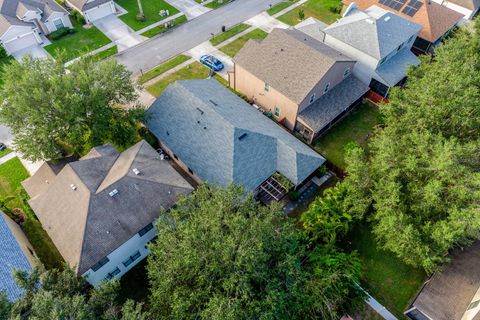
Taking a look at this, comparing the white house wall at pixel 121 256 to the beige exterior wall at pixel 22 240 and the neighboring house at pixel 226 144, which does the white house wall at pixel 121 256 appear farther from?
the neighboring house at pixel 226 144

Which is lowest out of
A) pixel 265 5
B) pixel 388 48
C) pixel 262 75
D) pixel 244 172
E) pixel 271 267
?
pixel 271 267

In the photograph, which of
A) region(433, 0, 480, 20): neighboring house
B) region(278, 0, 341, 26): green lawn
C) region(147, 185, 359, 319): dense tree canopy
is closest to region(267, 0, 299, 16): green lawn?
region(278, 0, 341, 26): green lawn

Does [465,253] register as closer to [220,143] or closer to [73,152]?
[220,143]

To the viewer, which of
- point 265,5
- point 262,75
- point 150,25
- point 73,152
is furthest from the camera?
point 265,5

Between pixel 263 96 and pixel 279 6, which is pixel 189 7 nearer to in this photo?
pixel 279 6

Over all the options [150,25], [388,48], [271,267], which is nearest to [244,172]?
[271,267]

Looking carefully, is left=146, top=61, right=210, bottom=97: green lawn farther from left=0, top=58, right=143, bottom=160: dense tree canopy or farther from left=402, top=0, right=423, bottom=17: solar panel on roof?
left=402, top=0, right=423, bottom=17: solar panel on roof
